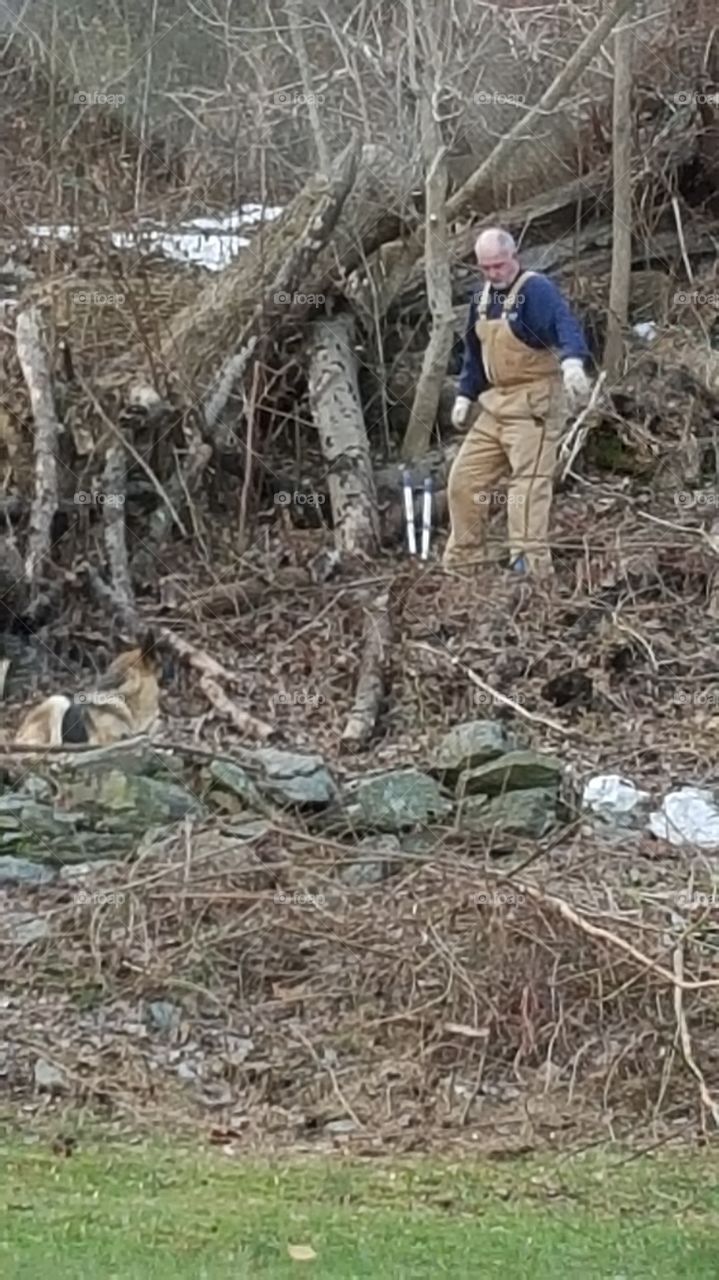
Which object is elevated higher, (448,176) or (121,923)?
(448,176)

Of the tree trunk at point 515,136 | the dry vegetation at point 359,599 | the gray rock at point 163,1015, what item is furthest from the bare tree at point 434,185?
the gray rock at point 163,1015

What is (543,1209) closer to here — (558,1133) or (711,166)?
(558,1133)

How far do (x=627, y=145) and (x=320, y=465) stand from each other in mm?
3240

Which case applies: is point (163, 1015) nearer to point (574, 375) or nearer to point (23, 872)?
point (23, 872)

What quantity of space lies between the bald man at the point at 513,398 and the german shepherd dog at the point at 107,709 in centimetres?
202

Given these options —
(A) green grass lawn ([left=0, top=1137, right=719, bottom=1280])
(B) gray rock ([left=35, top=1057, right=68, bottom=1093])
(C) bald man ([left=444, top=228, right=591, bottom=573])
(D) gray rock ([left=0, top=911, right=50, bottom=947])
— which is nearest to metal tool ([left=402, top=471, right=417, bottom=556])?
(C) bald man ([left=444, top=228, right=591, bottom=573])

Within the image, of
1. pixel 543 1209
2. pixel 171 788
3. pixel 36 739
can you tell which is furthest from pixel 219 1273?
pixel 36 739

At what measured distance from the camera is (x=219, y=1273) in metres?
4.79

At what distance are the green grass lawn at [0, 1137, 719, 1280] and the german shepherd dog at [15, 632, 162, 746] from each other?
408 centimetres

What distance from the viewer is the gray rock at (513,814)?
856 cm

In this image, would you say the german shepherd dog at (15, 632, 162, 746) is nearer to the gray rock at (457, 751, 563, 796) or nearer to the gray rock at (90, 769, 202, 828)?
the gray rock at (90, 769, 202, 828)

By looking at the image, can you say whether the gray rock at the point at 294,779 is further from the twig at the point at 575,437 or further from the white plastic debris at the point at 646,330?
the white plastic debris at the point at 646,330

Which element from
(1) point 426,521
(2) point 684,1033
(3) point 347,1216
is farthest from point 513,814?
(1) point 426,521

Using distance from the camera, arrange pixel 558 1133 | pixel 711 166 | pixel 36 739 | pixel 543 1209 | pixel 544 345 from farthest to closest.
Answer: pixel 711 166
pixel 544 345
pixel 36 739
pixel 558 1133
pixel 543 1209
